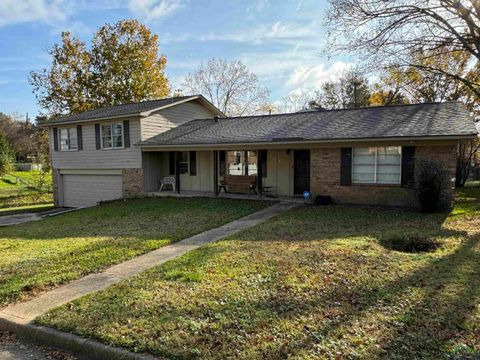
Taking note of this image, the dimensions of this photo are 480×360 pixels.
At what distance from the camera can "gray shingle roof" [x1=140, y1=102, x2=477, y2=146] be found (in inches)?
445

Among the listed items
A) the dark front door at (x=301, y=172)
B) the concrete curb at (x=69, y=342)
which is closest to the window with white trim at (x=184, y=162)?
the dark front door at (x=301, y=172)

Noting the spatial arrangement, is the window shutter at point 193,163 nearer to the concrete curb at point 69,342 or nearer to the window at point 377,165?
the window at point 377,165

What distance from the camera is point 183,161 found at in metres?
17.8

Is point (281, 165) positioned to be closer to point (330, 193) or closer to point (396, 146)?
point (330, 193)

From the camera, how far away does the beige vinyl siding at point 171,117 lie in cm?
1739

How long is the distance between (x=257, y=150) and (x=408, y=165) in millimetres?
5863

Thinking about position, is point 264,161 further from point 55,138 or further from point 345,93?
point 345,93

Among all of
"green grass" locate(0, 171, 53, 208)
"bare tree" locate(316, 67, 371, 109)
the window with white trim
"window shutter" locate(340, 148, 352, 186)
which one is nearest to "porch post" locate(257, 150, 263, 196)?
"window shutter" locate(340, 148, 352, 186)

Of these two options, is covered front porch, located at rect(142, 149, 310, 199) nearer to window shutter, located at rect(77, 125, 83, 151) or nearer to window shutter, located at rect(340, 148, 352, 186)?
window shutter, located at rect(340, 148, 352, 186)

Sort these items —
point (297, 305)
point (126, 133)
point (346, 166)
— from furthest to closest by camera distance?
point (126, 133) < point (346, 166) < point (297, 305)

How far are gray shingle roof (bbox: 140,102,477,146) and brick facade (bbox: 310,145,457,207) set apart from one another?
721 mm

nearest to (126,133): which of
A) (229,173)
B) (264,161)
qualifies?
(229,173)

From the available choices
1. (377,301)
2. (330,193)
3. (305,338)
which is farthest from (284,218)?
(305,338)

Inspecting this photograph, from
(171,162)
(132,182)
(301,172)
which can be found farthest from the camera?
(171,162)
